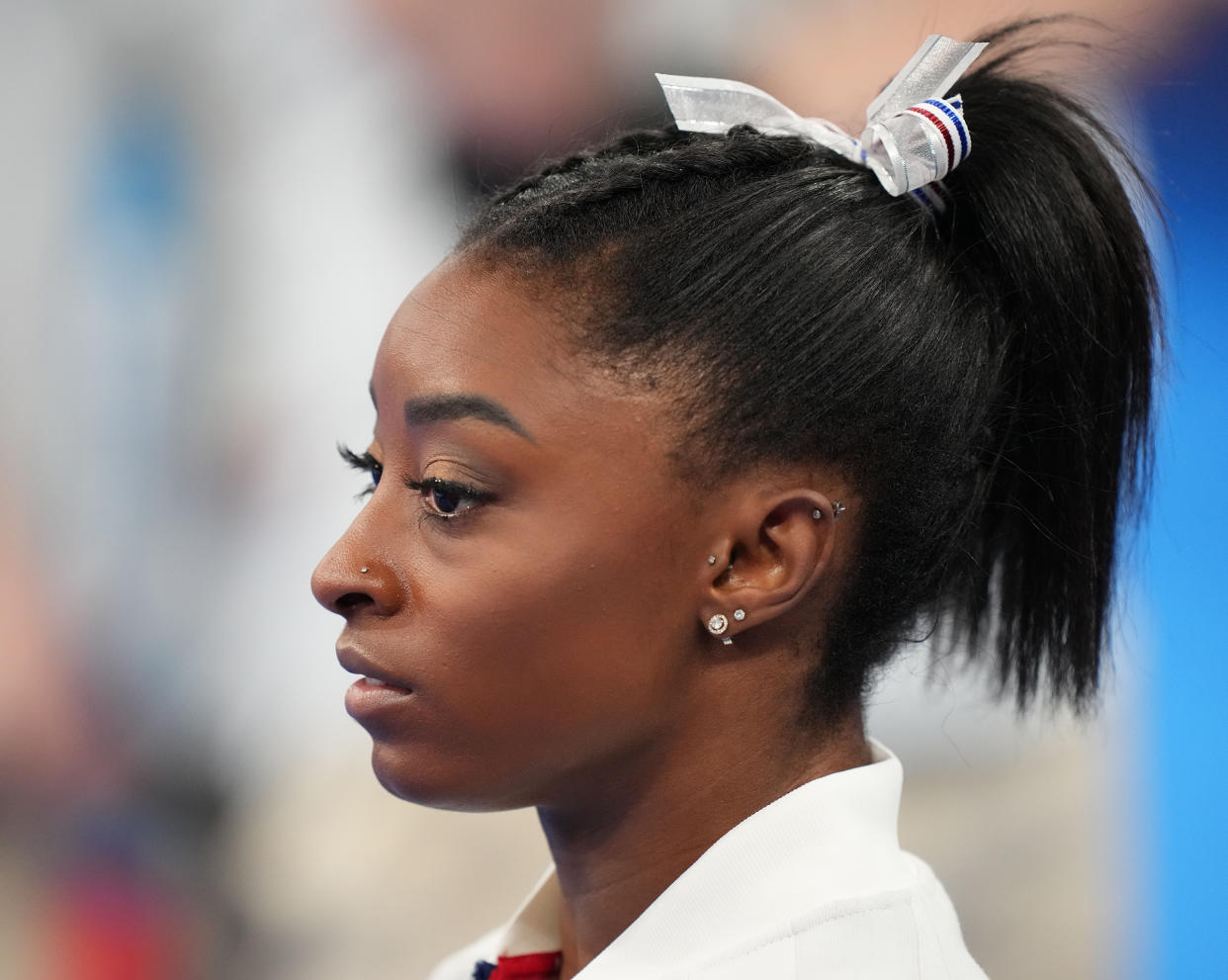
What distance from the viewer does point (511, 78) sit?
5.64 ft

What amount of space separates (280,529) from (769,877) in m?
1.13

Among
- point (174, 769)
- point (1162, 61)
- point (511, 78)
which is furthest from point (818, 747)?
point (511, 78)

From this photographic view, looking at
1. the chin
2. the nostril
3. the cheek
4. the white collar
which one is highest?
the nostril

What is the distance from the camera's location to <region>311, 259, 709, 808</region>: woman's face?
0.65 m

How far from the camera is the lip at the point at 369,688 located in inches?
26.3

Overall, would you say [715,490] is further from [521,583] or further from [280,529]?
[280,529]

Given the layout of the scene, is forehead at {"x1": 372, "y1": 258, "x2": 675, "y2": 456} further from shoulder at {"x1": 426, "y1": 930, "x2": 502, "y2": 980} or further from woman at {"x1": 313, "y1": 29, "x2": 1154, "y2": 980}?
shoulder at {"x1": 426, "y1": 930, "x2": 502, "y2": 980}

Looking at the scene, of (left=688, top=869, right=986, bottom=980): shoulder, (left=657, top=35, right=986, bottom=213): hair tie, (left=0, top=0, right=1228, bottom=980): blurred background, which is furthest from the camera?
(left=0, top=0, right=1228, bottom=980): blurred background

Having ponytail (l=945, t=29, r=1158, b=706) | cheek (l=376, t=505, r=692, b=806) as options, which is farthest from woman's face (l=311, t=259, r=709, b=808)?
ponytail (l=945, t=29, r=1158, b=706)

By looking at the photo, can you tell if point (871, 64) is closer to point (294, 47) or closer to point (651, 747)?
point (294, 47)

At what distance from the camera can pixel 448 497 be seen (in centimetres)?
67

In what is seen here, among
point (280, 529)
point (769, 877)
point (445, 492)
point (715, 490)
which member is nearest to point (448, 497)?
point (445, 492)

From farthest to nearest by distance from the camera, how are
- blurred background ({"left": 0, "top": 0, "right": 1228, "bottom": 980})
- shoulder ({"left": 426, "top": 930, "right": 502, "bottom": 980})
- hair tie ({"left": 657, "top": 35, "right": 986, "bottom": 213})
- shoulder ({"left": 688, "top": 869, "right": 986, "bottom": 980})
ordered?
1. blurred background ({"left": 0, "top": 0, "right": 1228, "bottom": 980})
2. shoulder ({"left": 426, "top": 930, "right": 502, "bottom": 980})
3. hair tie ({"left": 657, "top": 35, "right": 986, "bottom": 213})
4. shoulder ({"left": 688, "top": 869, "right": 986, "bottom": 980})

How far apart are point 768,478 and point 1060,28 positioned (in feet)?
2.82
